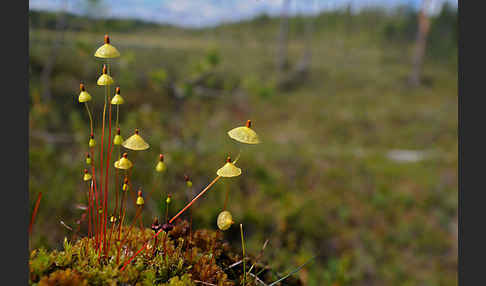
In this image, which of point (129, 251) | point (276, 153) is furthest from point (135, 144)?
point (276, 153)

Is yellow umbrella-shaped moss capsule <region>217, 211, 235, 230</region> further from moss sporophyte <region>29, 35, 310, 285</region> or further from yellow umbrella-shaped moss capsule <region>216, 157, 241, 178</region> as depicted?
yellow umbrella-shaped moss capsule <region>216, 157, 241, 178</region>

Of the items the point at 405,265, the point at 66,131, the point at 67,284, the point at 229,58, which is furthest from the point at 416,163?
the point at 229,58

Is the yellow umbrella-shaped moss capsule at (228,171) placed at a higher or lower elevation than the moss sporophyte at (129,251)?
higher

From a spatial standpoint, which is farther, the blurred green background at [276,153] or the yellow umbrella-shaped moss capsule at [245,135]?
the blurred green background at [276,153]

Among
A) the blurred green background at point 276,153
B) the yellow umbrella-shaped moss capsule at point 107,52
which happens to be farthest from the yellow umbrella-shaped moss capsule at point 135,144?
the blurred green background at point 276,153

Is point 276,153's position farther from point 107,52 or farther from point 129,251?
point 107,52

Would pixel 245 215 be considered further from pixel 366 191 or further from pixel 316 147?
pixel 316 147

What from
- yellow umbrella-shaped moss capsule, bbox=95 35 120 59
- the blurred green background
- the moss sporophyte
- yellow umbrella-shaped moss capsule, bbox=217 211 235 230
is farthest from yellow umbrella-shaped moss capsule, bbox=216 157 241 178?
the blurred green background

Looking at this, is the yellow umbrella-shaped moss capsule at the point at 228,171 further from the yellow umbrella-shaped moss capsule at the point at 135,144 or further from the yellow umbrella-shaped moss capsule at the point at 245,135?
the yellow umbrella-shaped moss capsule at the point at 135,144
